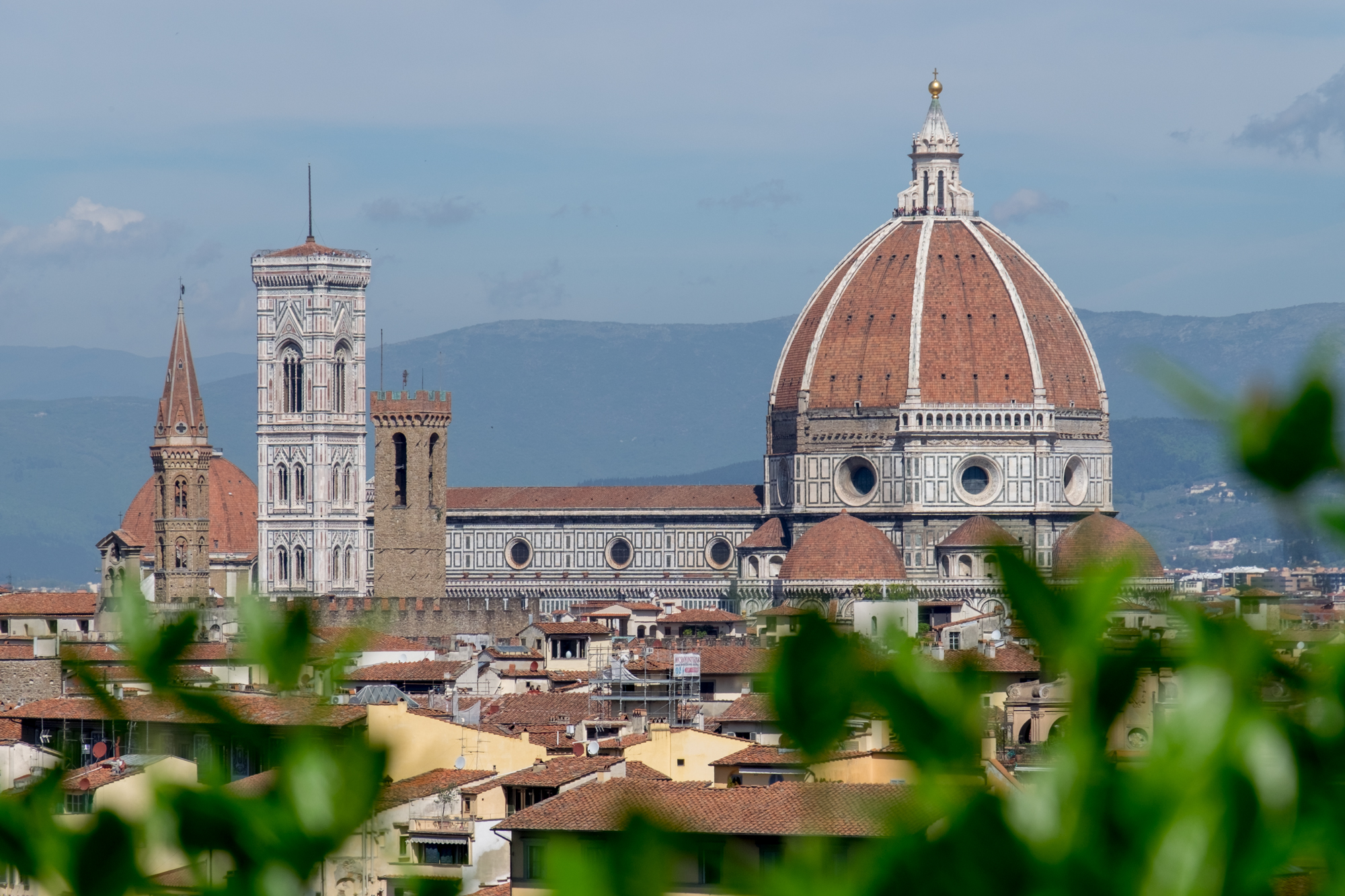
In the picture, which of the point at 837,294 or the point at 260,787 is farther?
the point at 837,294

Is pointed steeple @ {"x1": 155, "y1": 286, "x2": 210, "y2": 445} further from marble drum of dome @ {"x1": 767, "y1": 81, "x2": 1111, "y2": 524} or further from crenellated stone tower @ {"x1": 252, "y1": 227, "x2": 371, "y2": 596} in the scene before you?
marble drum of dome @ {"x1": 767, "y1": 81, "x2": 1111, "y2": 524}

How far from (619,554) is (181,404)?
819 inches

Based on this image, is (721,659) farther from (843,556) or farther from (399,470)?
(399,470)

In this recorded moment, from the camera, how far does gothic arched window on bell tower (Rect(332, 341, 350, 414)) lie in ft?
356

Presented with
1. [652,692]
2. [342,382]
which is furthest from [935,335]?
[652,692]

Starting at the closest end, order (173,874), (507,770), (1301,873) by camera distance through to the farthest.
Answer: (1301,873) → (173,874) → (507,770)

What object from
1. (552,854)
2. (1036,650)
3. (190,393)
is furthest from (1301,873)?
(190,393)

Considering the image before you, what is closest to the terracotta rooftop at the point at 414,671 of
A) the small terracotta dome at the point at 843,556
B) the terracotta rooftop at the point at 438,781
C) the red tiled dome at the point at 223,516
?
the terracotta rooftop at the point at 438,781

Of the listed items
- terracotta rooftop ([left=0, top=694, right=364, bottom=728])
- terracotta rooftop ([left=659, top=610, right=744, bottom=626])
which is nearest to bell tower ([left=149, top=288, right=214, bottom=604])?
terracotta rooftop ([left=659, top=610, right=744, bottom=626])

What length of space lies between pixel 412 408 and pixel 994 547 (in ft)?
309

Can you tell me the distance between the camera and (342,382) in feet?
357

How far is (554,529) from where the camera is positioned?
10956 centimetres

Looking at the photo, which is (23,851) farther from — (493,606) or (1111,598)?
(493,606)

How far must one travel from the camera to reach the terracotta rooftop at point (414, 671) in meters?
51.2
